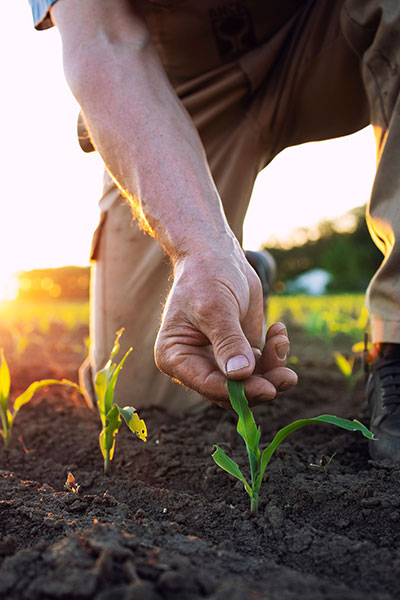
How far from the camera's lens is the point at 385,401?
64.0 inches

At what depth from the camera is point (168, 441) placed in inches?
68.6

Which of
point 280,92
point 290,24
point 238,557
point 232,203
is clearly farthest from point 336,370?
point 238,557

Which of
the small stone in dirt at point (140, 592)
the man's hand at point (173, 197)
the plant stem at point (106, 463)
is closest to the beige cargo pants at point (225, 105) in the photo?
the man's hand at point (173, 197)

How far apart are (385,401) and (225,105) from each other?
1.50m

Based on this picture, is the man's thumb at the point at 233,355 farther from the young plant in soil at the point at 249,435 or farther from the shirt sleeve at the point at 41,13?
the shirt sleeve at the point at 41,13

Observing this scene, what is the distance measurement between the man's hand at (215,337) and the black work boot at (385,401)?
0.49 m

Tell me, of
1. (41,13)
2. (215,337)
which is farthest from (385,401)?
(41,13)

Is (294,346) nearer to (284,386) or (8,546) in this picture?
(284,386)

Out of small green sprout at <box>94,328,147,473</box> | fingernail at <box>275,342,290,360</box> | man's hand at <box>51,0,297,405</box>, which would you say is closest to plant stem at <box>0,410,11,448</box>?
small green sprout at <box>94,328,147,473</box>

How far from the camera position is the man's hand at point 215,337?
44.9 inches

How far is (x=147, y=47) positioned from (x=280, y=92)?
3.33 ft

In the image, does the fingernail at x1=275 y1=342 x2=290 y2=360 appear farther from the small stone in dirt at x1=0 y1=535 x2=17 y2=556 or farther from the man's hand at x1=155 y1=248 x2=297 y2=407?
the small stone in dirt at x1=0 y1=535 x2=17 y2=556

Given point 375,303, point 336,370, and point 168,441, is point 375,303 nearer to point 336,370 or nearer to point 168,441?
point 168,441

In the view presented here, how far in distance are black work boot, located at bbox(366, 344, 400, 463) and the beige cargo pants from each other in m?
0.89
